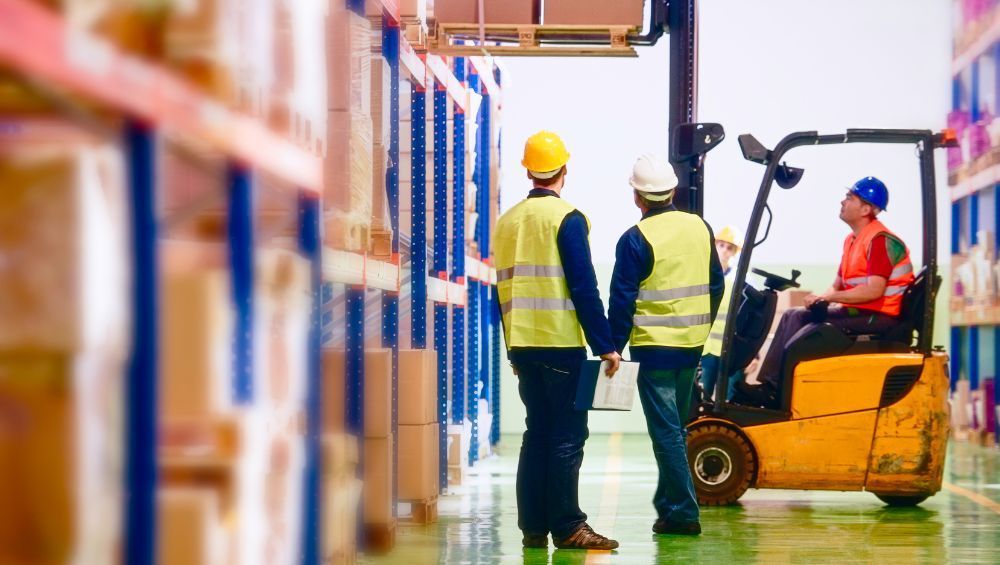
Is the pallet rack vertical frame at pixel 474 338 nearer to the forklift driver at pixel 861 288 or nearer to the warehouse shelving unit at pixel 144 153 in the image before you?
the forklift driver at pixel 861 288

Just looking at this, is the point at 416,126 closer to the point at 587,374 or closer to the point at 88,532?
the point at 587,374

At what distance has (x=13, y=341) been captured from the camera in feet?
7.54

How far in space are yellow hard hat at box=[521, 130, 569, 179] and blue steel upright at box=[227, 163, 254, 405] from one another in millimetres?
3358

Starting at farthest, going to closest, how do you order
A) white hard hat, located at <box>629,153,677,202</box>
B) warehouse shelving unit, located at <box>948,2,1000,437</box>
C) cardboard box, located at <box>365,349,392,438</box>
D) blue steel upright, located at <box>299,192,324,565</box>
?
warehouse shelving unit, located at <box>948,2,1000,437</box>
white hard hat, located at <box>629,153,677,202</box>
cardboard box, located at <box>365,349,392,438</box>
blue steel upright, located at <box>299,192,324,565</box>

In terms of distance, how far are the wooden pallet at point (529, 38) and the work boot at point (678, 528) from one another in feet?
9.36

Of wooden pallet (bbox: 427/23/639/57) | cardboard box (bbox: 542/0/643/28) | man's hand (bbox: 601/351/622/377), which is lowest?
man's hand (bbox: 601/351/622/377)

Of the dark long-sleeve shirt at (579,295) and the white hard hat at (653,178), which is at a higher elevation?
the white hard hat at (653,178)

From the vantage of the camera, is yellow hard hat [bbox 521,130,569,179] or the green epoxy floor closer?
the green epoxy floor

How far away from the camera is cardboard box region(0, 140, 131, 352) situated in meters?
2.31

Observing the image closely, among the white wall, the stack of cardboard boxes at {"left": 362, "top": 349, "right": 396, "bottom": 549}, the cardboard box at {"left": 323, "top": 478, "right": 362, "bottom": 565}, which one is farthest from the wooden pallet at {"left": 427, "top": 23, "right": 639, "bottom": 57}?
the white wall

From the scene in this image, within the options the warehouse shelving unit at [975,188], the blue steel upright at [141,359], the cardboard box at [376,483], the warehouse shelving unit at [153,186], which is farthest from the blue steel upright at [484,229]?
the blue steel upright at [141,359]

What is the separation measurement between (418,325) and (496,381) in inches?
227

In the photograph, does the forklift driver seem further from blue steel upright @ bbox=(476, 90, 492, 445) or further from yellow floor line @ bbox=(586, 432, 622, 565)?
blue steel upright @ bbox=(476, 90, 492, 445)

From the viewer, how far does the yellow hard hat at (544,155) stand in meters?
6.66
